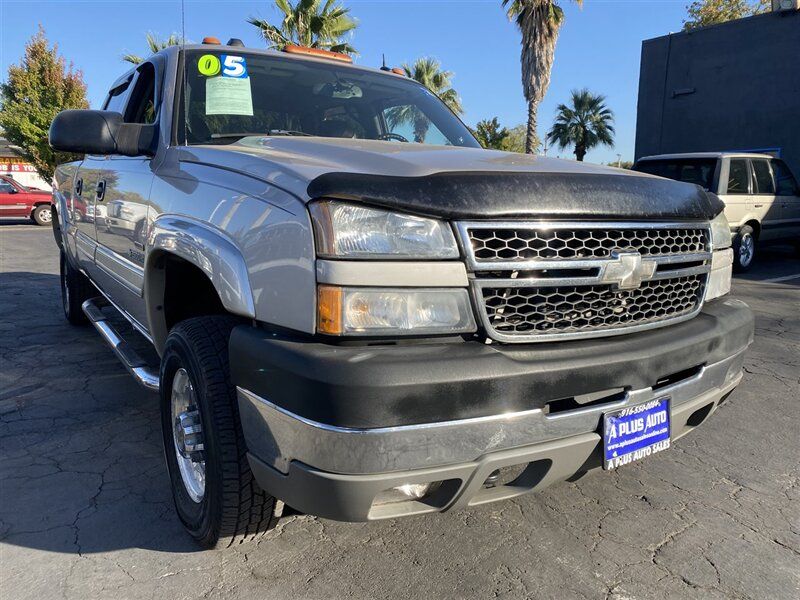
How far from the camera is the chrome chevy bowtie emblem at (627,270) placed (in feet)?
6.41

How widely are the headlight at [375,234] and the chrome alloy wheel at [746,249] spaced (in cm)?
914

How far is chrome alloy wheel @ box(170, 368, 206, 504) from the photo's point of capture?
229 cm

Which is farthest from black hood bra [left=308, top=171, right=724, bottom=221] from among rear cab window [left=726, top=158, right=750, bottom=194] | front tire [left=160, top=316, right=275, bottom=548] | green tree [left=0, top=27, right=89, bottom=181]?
green tree [left=0, top=27, right=89, bottom=181]

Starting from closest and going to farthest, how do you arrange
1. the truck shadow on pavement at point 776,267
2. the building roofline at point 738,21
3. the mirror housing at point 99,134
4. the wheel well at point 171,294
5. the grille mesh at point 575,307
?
the grille mesh at point 575,307 < the wheel well at point 171,294 < the mirror housing at point 99,134 < the truck shadow on pavement at point 776,267 < the building roofline at point 738,21

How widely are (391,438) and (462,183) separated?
745 mm

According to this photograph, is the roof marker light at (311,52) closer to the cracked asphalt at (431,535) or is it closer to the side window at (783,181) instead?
the cracked asphalt at (431,535)

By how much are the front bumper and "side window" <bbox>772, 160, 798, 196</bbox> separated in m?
10.00

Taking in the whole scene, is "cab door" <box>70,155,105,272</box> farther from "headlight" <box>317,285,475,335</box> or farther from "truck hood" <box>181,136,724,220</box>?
"headlight" <box>317,285,475,335</box>

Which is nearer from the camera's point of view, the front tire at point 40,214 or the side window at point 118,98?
the side window at point 118,98

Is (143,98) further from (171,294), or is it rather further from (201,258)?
(201,258)

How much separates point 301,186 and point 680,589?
1.82 metres

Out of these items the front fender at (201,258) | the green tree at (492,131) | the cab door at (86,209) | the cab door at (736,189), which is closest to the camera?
the front fender at (201,258)

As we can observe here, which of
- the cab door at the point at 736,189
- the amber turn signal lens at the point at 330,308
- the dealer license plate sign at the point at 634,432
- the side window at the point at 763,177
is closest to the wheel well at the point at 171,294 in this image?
the amber turn signal lens at the point at 330,308

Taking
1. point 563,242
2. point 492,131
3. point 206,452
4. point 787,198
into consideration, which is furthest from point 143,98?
point 492,131
